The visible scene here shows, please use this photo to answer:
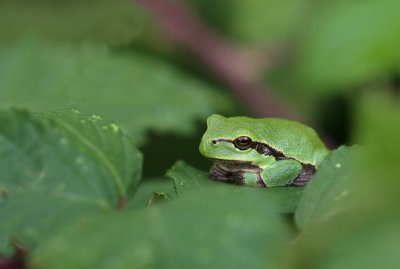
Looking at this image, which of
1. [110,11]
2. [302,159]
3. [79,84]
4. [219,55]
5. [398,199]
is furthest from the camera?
[110,11]

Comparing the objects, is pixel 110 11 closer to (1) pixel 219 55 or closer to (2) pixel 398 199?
(1) pixel 219 55

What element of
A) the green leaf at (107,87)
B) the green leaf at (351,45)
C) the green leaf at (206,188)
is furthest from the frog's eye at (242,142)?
the green leaf at (351,45)

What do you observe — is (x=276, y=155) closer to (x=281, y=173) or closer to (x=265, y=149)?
(x=265, y=149)

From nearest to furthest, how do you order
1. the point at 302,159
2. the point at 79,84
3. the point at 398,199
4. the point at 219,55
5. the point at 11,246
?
1. the point at 398,199
2. the point at 11,246
3. the point at 302,159
4. the point at 79,84
5. the point at 219,55

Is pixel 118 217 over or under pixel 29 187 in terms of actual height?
over

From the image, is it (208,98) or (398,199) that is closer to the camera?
(398,199)

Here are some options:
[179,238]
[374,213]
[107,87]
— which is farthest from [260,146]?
[107,87]

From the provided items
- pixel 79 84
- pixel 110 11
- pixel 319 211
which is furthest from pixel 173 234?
pixel 110 11

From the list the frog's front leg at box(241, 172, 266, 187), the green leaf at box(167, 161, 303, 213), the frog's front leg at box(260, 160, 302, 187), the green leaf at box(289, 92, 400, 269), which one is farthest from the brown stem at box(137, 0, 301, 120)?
the green leaf at box(289, 92, 400, 269)
